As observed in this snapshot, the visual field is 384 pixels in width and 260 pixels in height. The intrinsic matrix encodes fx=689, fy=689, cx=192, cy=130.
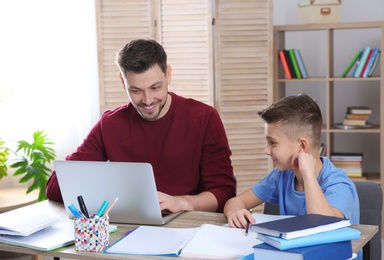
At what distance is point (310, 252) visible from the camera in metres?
1.56

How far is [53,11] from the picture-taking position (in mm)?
4535

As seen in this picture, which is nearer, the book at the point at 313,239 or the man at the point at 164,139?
the book at the point at 313,239

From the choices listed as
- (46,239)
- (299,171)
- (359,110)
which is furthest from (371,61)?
(46,239)

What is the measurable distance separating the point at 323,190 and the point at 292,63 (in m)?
2.59

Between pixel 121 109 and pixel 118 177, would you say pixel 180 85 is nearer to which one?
pixel 121 109

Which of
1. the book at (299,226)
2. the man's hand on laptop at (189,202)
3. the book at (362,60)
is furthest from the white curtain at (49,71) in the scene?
the book at (299,226)

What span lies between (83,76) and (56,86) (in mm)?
191

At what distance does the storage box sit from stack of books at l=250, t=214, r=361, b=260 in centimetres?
293

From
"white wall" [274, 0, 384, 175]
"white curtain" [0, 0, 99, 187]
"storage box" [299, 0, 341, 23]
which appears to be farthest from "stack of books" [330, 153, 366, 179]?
"white curtain" [0, 0, 99, 187]

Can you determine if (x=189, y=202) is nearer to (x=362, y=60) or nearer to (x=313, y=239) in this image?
(x=313, y=239)

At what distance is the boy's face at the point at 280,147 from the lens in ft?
6.72

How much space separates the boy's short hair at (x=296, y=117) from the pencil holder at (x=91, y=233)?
2.01ft

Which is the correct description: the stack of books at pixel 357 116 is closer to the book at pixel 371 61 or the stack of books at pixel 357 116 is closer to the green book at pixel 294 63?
the book at pixel 371 61

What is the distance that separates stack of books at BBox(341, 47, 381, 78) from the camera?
172 inches
